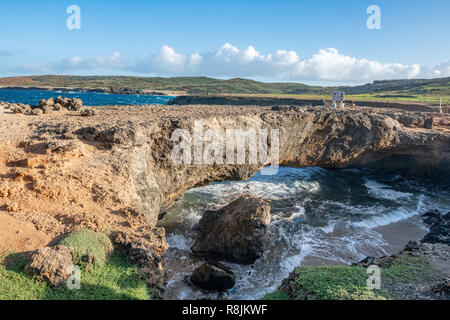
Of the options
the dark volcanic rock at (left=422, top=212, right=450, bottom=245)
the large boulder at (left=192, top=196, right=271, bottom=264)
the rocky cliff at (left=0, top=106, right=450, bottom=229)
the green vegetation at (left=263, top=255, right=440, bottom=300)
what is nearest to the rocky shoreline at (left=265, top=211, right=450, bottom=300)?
the green vegetation at (left=263, top=255, right=440, bottom=300)

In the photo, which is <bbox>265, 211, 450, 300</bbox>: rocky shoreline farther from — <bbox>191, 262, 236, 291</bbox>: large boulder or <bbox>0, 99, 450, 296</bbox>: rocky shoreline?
<bbox>0, 99, 450, 296</bbox>: rocky shoreline

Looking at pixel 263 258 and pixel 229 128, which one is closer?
pixel 263 258

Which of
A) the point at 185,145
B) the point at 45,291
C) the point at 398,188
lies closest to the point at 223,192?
the point at 185,145

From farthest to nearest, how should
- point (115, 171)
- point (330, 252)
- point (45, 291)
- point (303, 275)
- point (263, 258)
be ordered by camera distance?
point (330, 252) → point (263, 258) → point (115, 171) → point (303, 275) → point (45, 291)

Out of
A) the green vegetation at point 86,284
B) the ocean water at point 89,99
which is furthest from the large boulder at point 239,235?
the ocean water at point 89,99

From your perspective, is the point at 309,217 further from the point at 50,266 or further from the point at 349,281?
the point at 50,266

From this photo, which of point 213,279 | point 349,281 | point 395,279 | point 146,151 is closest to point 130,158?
point 146,151
